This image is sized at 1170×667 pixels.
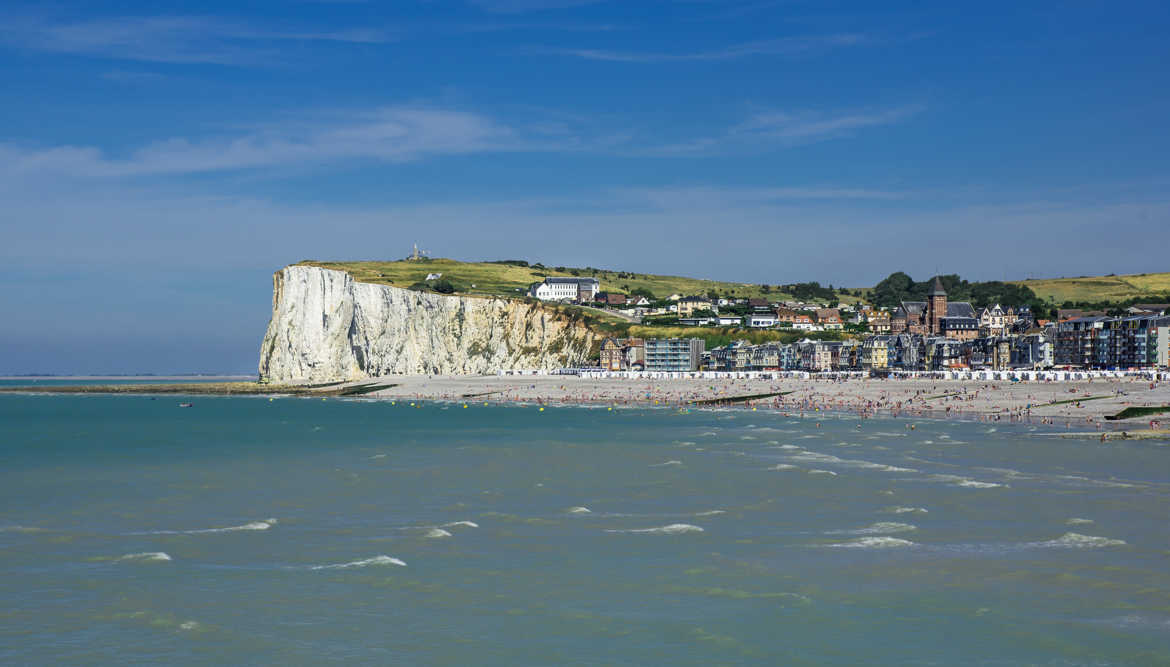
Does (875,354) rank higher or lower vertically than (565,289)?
lower

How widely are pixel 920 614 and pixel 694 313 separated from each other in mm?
163168

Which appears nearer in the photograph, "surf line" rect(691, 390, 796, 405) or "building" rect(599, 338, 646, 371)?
"surf line" rect(691, 390, 796, 405)

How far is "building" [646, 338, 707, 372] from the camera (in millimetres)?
142375

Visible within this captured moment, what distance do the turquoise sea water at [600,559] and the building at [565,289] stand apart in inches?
5568

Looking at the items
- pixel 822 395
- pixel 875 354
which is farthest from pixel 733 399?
pixel 875 354

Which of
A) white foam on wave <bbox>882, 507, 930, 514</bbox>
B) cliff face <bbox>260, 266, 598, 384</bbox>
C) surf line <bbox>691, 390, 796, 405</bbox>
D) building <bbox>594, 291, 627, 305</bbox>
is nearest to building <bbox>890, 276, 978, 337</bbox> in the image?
building <bbox>594, 291, 627, 305</bbox>

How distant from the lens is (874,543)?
2281 centimetres

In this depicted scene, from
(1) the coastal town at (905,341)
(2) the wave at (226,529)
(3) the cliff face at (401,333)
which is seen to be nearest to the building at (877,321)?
(1) the coastal town at (905,341)

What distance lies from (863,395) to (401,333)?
3043 inches

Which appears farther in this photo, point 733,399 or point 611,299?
point 611,299

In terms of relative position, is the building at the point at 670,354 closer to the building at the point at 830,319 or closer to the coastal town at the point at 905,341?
the coastal town at the point at 905,341

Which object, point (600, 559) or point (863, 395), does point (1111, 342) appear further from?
point (600, 559)

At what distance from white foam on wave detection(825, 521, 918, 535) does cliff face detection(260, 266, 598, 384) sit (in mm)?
116776

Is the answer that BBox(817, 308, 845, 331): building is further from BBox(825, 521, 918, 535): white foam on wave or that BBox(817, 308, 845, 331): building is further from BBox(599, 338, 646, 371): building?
BBox(825, 521, 918, 535): white foam on wave
